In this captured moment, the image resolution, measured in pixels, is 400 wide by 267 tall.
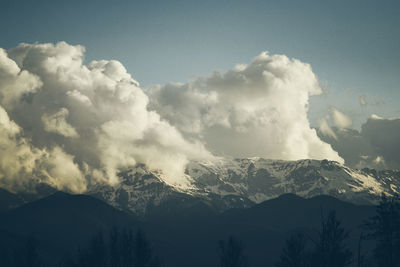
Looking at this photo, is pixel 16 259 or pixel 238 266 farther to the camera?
pixel 16 259

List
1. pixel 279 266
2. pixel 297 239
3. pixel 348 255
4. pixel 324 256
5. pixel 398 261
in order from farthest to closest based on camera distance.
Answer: pixel 279 266 → pixel 297 239 → pixel 398 261 → pixel 348 255 → pixel 324 256

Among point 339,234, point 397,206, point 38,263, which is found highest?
point 397,206

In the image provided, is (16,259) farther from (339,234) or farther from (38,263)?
(339,234)

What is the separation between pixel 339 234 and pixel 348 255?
18.8 ft

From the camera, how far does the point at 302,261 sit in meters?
128

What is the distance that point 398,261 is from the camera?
10750cm

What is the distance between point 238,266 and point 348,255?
46681 mm

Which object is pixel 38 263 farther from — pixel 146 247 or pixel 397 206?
pixel 397 206

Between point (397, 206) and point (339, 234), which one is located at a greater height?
point (397, 206)

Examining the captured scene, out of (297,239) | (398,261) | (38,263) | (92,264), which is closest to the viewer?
(398,261)

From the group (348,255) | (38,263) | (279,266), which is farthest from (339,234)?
(38,263)

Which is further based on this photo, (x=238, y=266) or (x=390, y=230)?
(x=238, y=266)

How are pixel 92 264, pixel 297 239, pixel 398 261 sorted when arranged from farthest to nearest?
1. pixel 92 264
2. pixel 297 239
3. pixel 398 261

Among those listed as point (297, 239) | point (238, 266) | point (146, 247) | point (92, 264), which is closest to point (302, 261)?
point (297, 239)
